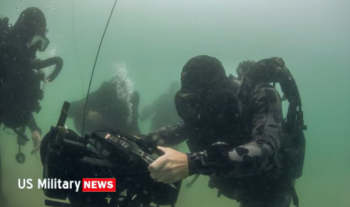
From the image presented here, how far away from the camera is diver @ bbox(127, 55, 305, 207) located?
2.03 m

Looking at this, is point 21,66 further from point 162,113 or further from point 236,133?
point 162,113

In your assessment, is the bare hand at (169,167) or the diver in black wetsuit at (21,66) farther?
the diver in black wetsuit at (21,66)

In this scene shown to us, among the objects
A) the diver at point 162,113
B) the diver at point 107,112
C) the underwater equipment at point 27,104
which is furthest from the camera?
the diver at point 162,113

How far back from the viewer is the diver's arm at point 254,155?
2.02m

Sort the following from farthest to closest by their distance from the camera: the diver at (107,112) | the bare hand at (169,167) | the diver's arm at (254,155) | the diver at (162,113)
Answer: the diver at (162,113)
the diver at (107,112)
the diver's arm at (254,155)
the bare hand at (169,167)

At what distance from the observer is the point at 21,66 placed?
5.60m

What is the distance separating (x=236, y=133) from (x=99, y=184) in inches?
55.1

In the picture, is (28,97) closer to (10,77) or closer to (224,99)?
(10,77)

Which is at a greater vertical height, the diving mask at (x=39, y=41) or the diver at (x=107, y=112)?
the diving mask at (x=39, y=41)

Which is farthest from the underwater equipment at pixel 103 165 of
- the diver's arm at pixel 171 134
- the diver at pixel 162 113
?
the diver at pixel 162 113

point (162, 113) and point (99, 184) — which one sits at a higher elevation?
point (162, 113)

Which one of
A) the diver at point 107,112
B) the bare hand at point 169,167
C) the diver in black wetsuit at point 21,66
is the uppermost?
the diver in black wetsuit at point 21,66

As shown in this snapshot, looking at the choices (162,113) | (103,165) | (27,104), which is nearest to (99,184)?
(103,165)

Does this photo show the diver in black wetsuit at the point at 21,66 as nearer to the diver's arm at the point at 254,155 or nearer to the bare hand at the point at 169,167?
the bare hand at the point at 169,167
